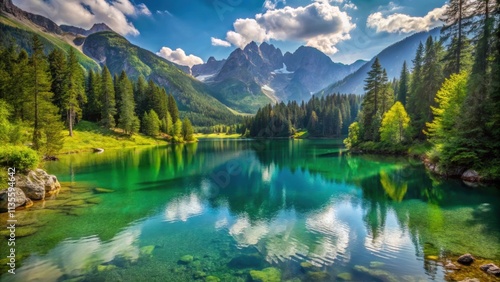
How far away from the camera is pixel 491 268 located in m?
11.8

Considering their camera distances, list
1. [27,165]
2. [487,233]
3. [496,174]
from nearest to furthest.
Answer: [487,233], [27,165], [496,174]

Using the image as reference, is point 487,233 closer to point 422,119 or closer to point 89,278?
point 89,278

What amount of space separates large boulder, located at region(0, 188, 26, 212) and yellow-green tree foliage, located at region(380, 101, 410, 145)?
67.3m

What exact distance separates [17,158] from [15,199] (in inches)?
162

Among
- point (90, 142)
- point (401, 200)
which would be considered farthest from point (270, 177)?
point (90, 142)

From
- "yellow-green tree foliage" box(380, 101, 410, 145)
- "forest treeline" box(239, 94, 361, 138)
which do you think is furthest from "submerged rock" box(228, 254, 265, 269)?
"forest treeline" box(239, 94, 361, 138)

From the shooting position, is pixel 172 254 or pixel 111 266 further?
pixel 172 254

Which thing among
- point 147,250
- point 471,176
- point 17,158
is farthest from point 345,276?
point 471,176

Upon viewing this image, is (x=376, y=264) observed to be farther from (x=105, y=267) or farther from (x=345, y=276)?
(x=105, y=267)

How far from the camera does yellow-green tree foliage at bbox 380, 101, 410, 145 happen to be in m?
59.9

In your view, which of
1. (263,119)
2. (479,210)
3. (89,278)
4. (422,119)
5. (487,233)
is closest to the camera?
(89,278)

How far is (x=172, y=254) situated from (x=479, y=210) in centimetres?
2502

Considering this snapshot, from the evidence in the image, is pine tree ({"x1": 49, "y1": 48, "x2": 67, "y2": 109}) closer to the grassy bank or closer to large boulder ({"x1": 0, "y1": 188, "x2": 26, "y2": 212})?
the grassy bank

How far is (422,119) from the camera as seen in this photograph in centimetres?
5800
